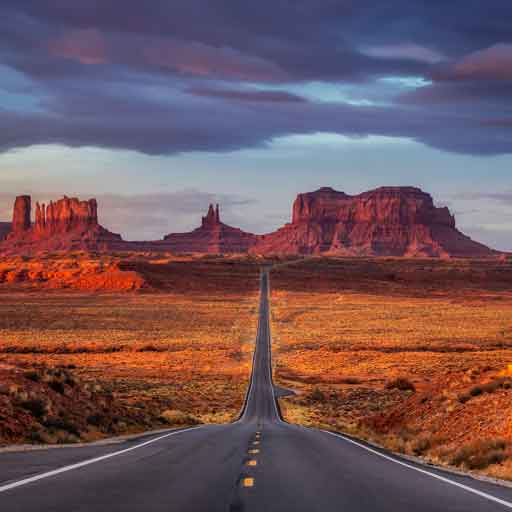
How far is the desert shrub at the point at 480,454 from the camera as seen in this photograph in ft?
51.3

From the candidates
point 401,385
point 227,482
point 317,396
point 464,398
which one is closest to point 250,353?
point 317,396

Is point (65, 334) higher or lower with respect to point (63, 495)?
lower

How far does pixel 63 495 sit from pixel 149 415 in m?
19.8

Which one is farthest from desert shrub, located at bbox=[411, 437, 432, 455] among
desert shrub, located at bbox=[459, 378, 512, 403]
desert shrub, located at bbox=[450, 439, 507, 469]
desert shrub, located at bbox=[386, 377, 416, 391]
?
desert shrub, located at bbox=[386, 377, 416, 391]

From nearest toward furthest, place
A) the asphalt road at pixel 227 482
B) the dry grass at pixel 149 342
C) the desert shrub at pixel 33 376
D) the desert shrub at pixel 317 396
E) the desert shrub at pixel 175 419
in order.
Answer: the asphalt road at pixel 227 482 → the desert shrub at pixel 33 376 → the desert shrub at pixel 175 419 → the dry grass at pixel 149 342 → the desert shrub at pixel 317 396

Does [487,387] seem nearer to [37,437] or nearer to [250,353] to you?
[37,437]

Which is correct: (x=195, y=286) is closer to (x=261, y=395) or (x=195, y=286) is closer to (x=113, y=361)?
(x=113, y=361)

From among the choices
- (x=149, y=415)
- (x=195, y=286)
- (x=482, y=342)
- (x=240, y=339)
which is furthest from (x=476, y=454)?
(x=195, y=286)

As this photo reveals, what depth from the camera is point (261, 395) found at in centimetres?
5056

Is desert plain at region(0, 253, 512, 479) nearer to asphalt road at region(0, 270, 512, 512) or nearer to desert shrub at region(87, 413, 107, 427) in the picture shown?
desert shrub at region(87, 413, 107, 427)

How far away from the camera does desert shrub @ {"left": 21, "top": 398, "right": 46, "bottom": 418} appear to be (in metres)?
19.1

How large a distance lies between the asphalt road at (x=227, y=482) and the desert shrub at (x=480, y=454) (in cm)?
154

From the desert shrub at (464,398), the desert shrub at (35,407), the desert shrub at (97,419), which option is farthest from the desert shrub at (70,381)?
the desert shrub at (464,398)

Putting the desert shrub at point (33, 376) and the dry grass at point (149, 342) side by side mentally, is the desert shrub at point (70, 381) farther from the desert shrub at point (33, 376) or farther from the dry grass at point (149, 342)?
the dry grass at point (149, 342)
